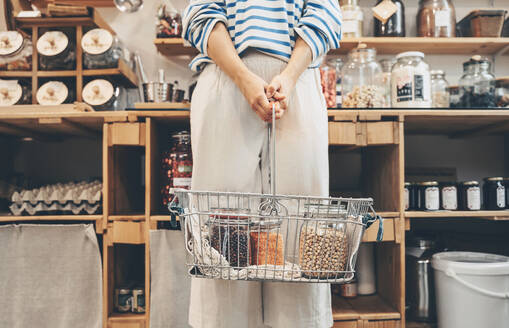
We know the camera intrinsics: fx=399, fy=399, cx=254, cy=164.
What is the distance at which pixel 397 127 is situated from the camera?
55.1 inches

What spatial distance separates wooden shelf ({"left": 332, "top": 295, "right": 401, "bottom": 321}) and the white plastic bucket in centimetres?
19

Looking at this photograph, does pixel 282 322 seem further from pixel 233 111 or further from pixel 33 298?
pixel 33 298

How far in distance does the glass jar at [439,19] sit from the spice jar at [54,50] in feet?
5.39

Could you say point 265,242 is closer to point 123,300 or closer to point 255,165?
point 255,165

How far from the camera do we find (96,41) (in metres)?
1.73

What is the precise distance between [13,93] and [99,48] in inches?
17.0

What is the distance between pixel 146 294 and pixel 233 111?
2.45 feet

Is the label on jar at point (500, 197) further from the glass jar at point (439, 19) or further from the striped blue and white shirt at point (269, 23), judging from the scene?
the striped blue and white shirt at point (269, 23)

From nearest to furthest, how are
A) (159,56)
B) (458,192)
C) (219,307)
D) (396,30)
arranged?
1. (219,307)
2. (458,192)
3. (396,30)
4. (159,56)

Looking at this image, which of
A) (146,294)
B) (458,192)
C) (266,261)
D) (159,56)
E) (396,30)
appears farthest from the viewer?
(159,56)

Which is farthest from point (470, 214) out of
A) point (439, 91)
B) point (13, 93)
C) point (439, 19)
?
point (13, 93)

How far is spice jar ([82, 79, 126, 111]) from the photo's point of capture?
1731 mm

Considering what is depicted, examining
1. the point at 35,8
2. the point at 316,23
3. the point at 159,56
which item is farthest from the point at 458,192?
the point at 35,8

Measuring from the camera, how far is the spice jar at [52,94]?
1.73 m
